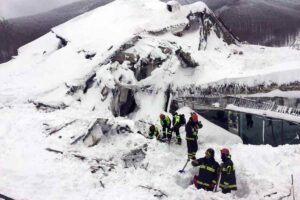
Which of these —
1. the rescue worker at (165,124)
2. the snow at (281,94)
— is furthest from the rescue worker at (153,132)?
the snow at (281,94)

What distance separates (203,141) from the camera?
1364 centimetres

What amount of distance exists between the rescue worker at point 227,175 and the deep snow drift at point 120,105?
0.22m

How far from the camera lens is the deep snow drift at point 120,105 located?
10320 mm

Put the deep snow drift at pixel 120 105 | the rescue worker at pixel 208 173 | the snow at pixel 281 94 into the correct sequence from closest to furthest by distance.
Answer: the rescue worker at pixel 208 173 → the deep snow drift at pixel 120 105 → the snow at pixel 281 94

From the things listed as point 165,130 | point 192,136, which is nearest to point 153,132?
point 165,130

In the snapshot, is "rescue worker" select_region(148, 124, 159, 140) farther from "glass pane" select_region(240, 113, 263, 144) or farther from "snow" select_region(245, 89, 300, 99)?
"snow" select_region(245, 89, 300, 99)

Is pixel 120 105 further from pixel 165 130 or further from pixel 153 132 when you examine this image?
pixel 165 130

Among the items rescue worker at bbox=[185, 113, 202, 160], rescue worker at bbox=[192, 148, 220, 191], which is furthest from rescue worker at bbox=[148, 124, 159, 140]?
rescue worker at bbox=[192, 148, 220, 191]

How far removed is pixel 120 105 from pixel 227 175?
24.8 feet

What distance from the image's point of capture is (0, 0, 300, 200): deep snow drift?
10320mm

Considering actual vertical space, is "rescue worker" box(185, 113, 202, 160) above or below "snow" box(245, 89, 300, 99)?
below

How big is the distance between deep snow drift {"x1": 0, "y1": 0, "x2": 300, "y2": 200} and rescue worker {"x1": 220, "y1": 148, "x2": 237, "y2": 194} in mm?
221

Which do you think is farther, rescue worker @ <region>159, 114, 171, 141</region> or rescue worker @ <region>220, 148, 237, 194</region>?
rescue worker @ <region>159, 114, 171, 141</region>

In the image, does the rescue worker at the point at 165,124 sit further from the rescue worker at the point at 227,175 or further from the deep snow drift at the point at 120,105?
the rescue worker at the point at 227,175
